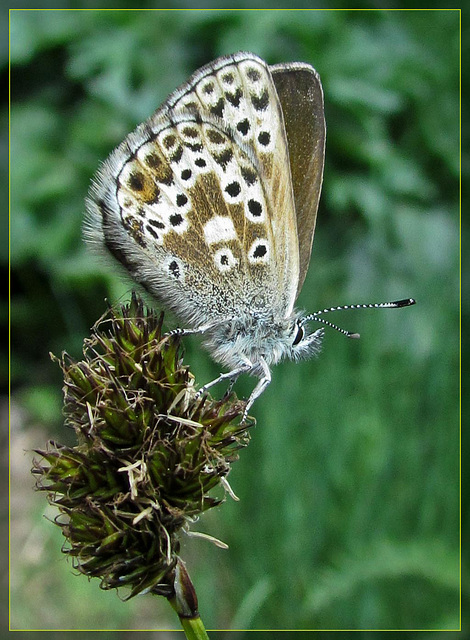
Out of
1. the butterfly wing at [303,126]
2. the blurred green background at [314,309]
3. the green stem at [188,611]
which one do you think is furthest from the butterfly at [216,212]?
the blurred green background at [314,309]

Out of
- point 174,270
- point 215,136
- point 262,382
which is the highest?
point 215,136

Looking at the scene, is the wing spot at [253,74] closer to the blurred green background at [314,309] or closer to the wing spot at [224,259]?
the wing spot at [224,259]

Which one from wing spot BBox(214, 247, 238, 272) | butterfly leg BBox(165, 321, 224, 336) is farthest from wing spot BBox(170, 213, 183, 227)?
butterfly leg BBox(165, 321, 224, 336)

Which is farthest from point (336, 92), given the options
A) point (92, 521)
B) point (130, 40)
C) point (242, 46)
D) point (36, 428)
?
point (92, 521)

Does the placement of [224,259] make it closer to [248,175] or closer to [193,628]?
[248,175]

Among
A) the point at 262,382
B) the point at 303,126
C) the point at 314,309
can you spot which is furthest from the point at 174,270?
the point at 314,309
